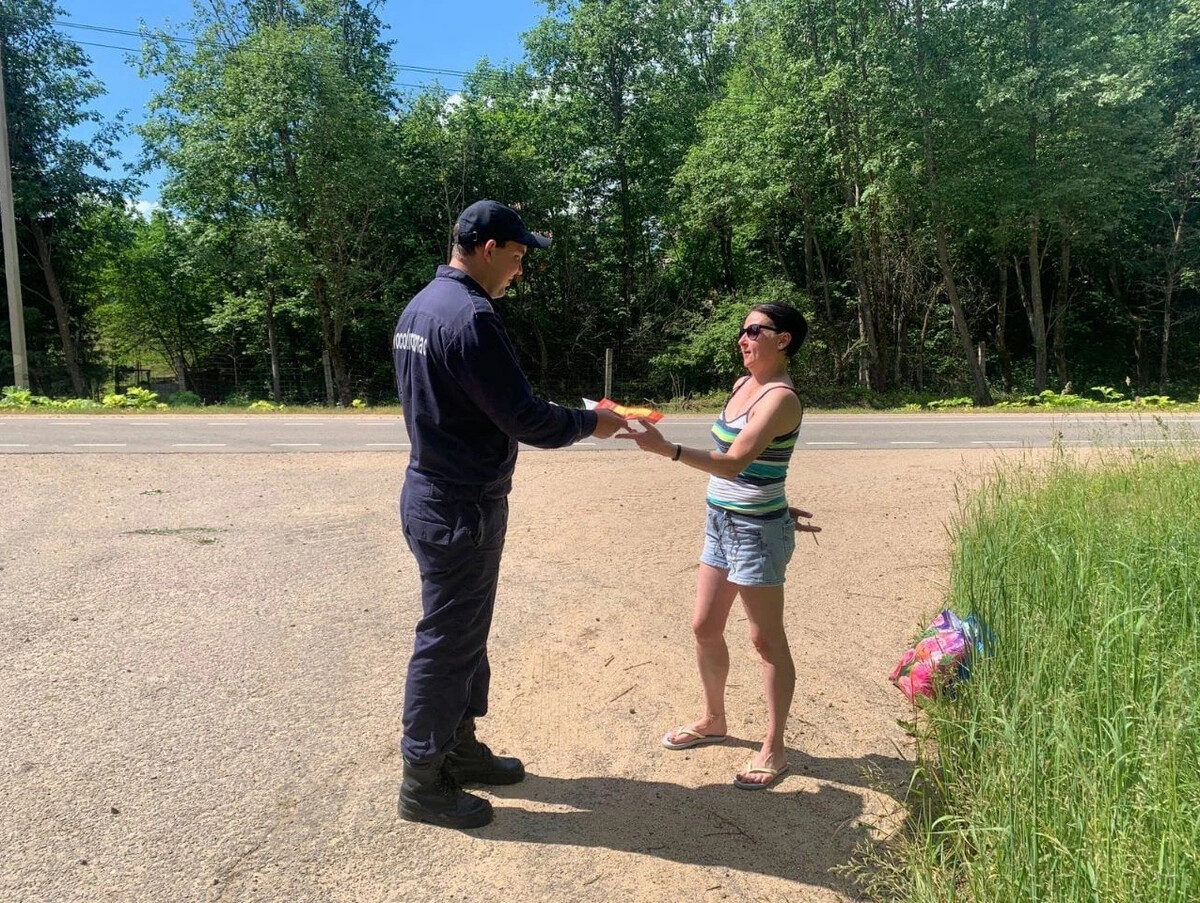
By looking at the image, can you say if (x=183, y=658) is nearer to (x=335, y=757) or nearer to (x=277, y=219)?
(x=335, y=757)

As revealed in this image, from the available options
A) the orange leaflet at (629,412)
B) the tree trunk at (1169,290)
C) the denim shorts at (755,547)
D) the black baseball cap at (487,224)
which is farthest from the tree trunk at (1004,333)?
the black baseball cap at (487,224)

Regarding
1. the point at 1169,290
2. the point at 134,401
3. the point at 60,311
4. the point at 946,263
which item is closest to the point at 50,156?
the point at 60,311

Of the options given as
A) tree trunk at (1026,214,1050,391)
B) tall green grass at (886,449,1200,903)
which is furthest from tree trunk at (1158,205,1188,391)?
tall green grass at (886,449,1200,903)

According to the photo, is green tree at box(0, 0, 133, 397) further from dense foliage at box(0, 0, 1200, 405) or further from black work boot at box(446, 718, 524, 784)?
black work boot at box(446, 718, 524, 784)

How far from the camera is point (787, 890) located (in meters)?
2.57

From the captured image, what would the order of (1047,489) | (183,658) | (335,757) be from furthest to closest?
(1047,489) → (183,658) → (335,757)

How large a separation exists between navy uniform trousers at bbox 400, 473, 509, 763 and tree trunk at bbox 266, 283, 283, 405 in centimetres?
2532

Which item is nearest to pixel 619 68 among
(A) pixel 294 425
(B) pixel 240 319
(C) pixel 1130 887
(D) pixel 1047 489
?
(B) pixel 240 319

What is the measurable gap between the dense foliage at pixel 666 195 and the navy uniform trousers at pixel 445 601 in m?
21.0

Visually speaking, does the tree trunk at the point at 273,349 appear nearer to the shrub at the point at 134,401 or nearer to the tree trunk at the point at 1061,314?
the shrub at the point at 134,401

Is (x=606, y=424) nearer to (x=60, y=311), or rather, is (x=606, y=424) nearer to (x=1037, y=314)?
(x=1037, y=314)

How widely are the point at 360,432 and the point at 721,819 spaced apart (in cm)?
1223

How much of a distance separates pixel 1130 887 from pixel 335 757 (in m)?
2.71

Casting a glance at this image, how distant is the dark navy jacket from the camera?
2.62 metres
